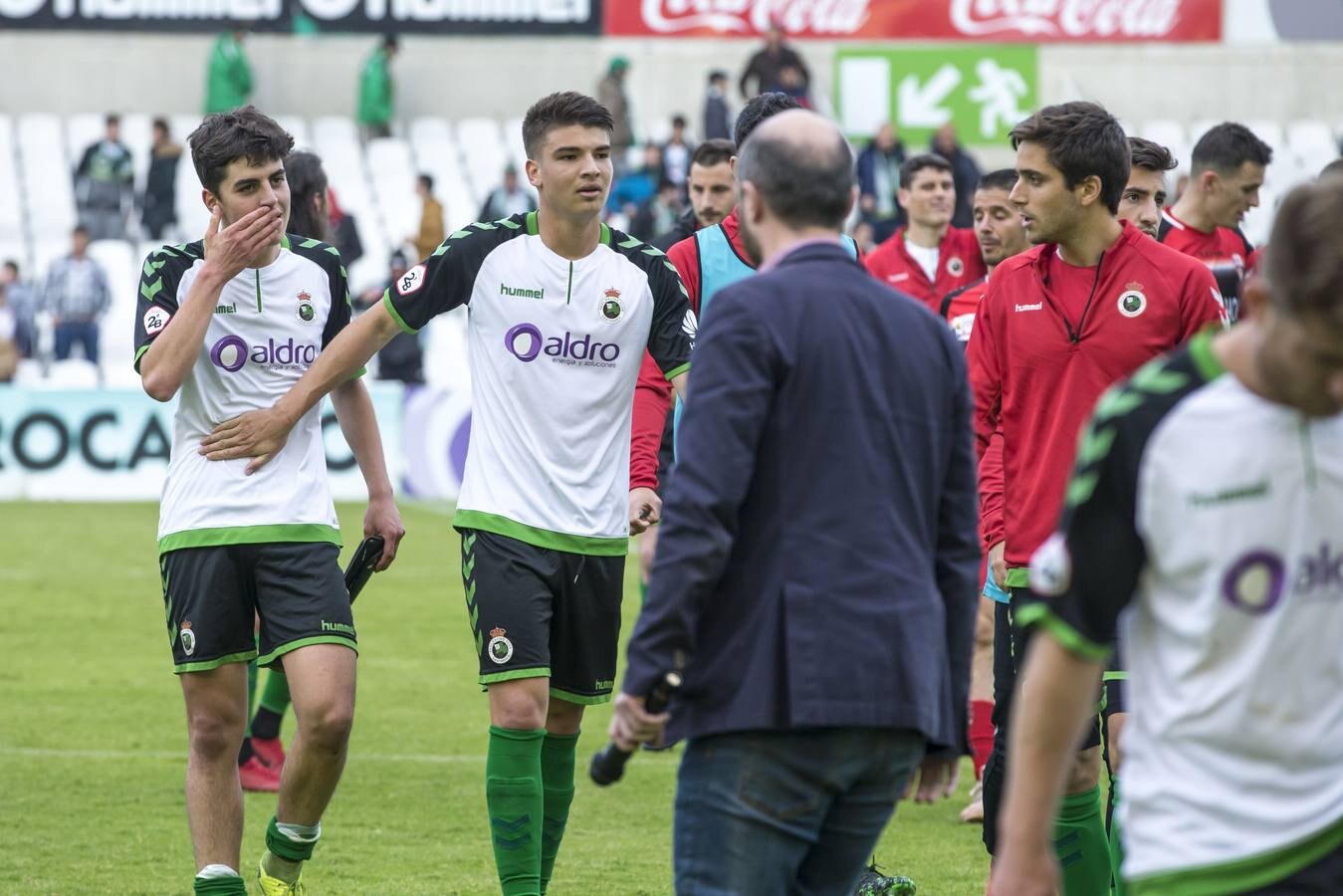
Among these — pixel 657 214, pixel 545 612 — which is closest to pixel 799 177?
pixel 545 612

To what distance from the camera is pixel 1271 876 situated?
9.36 feet

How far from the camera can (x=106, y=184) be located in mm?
26500

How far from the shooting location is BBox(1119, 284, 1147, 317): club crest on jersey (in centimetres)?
536

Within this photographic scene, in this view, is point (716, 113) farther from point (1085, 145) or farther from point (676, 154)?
point (1085, 145)

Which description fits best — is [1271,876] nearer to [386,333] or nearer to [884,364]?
[884,364]

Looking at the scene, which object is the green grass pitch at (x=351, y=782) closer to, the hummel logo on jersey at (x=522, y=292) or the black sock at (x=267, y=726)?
the black sock at (x=267, y=726)

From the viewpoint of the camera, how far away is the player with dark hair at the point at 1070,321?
5348 millimetres

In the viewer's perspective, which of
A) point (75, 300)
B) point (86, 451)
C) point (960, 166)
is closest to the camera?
point (86, 451)

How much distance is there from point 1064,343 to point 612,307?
1.38 m

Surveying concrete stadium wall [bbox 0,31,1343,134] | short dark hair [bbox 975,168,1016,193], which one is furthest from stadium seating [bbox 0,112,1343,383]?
short dark hair [bbox 975,168,1016,193]

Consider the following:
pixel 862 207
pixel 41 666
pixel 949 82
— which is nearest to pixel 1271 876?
pixel 41 666

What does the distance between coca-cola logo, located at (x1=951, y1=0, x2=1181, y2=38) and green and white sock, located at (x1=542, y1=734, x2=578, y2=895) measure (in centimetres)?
2548

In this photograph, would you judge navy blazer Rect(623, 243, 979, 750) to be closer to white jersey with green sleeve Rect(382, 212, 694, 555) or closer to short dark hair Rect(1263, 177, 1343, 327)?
short dark hair Rect(1263, 177, 1343, 327)

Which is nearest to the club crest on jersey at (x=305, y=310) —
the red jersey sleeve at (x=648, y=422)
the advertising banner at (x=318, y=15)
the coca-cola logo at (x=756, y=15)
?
the red jersey sleeve at (x=648, y=422)
